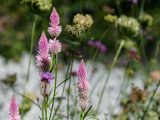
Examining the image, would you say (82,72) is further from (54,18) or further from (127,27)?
(127,27)

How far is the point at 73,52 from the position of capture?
11.0 feet

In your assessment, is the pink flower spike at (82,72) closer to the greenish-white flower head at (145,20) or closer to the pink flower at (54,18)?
the pink flower at (54,18)

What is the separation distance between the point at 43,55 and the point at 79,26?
0.64 m

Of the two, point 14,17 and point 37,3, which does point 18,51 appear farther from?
point 37,3

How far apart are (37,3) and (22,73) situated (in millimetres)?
4037

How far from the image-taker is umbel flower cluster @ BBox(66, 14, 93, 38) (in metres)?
2.96

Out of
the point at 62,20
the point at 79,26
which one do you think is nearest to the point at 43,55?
the point at 79,26

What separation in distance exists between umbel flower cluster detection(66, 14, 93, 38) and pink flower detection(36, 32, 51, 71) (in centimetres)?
55

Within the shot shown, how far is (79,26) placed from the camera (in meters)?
2.99

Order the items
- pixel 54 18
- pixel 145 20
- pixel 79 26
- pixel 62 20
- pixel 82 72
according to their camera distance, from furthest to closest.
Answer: pixel 62 20
pixel 145 20
pixel 79 26
pixel 54 18
pixel 82 72

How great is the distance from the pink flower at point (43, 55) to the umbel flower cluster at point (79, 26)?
0.55 metres

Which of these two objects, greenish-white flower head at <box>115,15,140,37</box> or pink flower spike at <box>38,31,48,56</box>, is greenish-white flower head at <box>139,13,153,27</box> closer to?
greenish-white flower head at <box>115,15,140,37</box>

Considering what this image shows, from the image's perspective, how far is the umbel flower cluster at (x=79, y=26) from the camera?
296cm

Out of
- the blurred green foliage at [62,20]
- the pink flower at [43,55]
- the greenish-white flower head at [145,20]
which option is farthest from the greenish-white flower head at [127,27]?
the blurred green foliage at [62,20]
